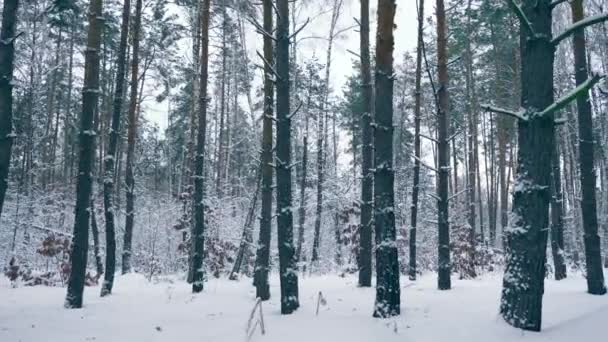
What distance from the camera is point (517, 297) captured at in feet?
16.7

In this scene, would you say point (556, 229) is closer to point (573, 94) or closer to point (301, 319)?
point (301, 319)

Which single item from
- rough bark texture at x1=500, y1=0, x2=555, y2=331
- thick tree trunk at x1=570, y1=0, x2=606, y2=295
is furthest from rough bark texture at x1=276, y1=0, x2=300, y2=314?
thick tree trunk at x1=570, y1=0, x2=606, y2=295

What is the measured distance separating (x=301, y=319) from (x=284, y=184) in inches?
90.7

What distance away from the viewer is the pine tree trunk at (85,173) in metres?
8.97

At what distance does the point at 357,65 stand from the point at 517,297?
24483mm

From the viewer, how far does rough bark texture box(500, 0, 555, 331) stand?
16.4 ft

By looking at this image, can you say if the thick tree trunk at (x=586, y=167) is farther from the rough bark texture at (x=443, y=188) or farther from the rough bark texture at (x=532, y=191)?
the rough bark texture at (x=532, y=191)

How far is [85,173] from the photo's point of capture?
30.2ft

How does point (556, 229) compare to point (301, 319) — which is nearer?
point (301, 319)

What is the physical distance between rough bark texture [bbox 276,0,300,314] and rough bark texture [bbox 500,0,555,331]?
3562 millimetres

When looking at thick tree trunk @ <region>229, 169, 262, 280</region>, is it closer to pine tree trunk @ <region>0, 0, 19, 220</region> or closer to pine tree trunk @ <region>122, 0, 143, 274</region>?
pine tree trunk @ <region>122, 0, 143, 274</region>

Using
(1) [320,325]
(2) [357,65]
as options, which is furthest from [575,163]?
(1) [320,325]

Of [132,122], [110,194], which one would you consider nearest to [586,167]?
[110,194]

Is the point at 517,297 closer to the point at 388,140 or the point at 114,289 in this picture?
the point at 388,140
